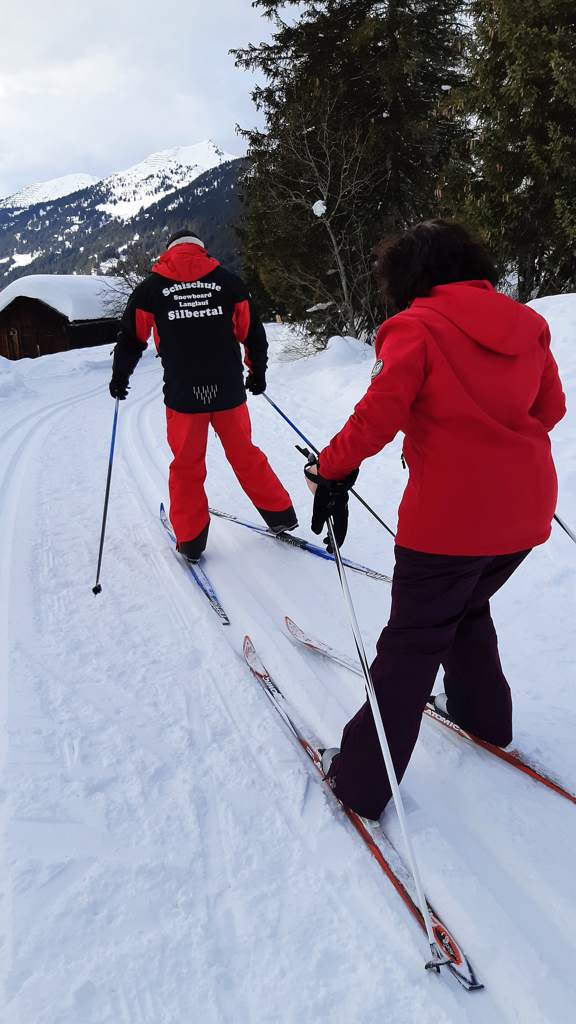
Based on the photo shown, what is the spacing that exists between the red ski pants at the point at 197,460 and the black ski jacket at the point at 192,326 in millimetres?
88

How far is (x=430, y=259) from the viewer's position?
159 centimetres

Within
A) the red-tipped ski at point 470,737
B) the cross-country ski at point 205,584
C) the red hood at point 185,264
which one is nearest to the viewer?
the red-tipped ski at point 470,737

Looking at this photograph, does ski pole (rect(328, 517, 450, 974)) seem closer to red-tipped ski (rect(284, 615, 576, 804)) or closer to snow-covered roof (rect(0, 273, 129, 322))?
red-tipped ski (rect(284, 615, 576, 804))

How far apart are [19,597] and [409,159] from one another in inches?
502

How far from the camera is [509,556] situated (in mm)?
1811

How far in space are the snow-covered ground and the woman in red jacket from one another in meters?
0.33

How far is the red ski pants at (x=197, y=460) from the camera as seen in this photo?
365 centimetres

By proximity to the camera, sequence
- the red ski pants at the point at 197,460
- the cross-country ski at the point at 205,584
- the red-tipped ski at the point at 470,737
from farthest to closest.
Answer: the red ski pants at the point at 197,460 → the cross-country ski at the point at 205,584 → the red-tipped ski at the point at 470,737

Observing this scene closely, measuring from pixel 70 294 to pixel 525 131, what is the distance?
33049mm

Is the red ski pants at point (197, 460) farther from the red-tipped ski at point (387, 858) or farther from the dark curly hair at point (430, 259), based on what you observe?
the dark curly hair at point (430, 259)

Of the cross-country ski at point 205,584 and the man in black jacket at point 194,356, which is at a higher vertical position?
the man in black jacket at point 194,356

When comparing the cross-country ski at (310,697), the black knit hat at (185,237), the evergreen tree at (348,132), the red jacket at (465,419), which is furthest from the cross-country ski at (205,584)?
the evergreen tree at (348,132)

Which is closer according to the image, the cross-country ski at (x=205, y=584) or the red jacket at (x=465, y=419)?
the red jacket at (x=465, y=419)

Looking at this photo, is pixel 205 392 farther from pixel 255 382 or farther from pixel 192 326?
pixel 255 382
